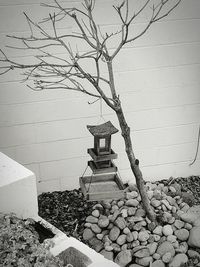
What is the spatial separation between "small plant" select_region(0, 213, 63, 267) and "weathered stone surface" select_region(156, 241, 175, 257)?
41.0 inches

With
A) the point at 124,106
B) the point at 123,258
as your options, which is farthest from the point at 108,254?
the point at 124,106

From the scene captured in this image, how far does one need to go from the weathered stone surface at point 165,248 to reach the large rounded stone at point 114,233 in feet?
1.15

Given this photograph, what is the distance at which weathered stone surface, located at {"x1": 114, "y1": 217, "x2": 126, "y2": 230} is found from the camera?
3.36 metres

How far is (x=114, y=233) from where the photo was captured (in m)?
3.33

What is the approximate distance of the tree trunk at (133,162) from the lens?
10.1ft

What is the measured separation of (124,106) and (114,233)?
1194mm

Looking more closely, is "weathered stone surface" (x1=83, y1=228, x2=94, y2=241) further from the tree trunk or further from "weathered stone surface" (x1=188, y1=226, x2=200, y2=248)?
"weathered stone surface" (x1=188, y1=226, x2=200, y2=248)

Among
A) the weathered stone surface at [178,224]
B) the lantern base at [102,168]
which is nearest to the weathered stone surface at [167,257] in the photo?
the weathered stone surface at [178,224]

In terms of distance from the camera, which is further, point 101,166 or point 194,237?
point 194,237

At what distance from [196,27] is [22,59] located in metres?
1.59

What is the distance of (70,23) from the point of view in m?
3.46

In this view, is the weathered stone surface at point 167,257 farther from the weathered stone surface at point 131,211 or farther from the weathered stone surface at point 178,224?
the weathered stone surface at point 131,211

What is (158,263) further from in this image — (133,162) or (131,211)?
(133,162)

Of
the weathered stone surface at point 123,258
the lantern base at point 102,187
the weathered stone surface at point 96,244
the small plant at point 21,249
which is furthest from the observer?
the weathered stone surface at point 96,244
